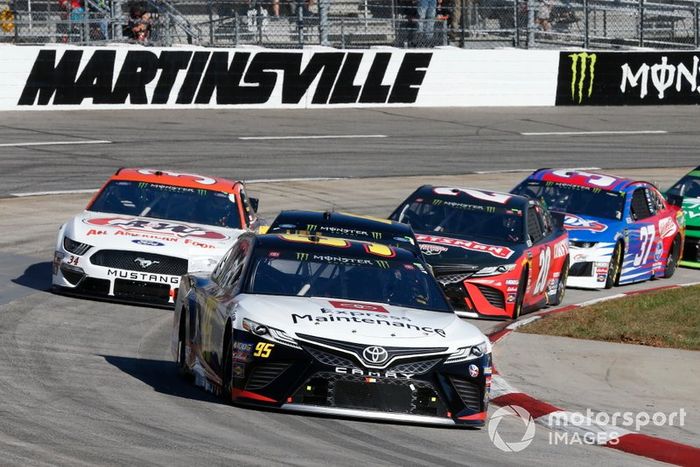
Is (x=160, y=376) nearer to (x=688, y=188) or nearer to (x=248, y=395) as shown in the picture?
(x=248, y=395)

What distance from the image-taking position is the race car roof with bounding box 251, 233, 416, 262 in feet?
34.7

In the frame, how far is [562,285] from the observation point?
17.1 meters

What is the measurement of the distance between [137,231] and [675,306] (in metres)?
6.32

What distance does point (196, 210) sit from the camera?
16.0 meters

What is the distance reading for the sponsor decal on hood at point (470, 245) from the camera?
1555cm

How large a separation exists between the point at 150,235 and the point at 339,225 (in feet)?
8.05

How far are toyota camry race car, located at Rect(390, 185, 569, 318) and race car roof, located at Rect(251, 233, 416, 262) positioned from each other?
4.22 meters

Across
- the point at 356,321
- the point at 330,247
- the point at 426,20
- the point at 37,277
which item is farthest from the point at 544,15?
the point at 356,321

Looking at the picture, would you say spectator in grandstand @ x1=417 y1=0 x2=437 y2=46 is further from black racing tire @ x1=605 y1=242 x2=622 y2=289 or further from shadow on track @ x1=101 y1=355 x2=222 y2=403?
shadow on track @ x1=101 y1=355 x2=222 y2=403

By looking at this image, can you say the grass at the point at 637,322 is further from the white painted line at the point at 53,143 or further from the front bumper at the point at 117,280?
the white painted line at the point at 53,143

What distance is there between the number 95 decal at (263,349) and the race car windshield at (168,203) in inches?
262

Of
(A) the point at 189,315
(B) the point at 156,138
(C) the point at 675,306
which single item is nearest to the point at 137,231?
(A) the point at 189,315

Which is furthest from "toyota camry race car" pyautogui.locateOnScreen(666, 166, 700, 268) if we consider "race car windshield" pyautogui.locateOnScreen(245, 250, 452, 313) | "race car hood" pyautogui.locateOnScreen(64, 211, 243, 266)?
"race car windshield" pyautogui.locateOnScreen(245, 250, 452, 313)

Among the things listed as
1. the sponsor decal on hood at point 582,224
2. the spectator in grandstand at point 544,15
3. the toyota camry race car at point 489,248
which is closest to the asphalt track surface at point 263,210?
the toyota camry race car at point 489,248
